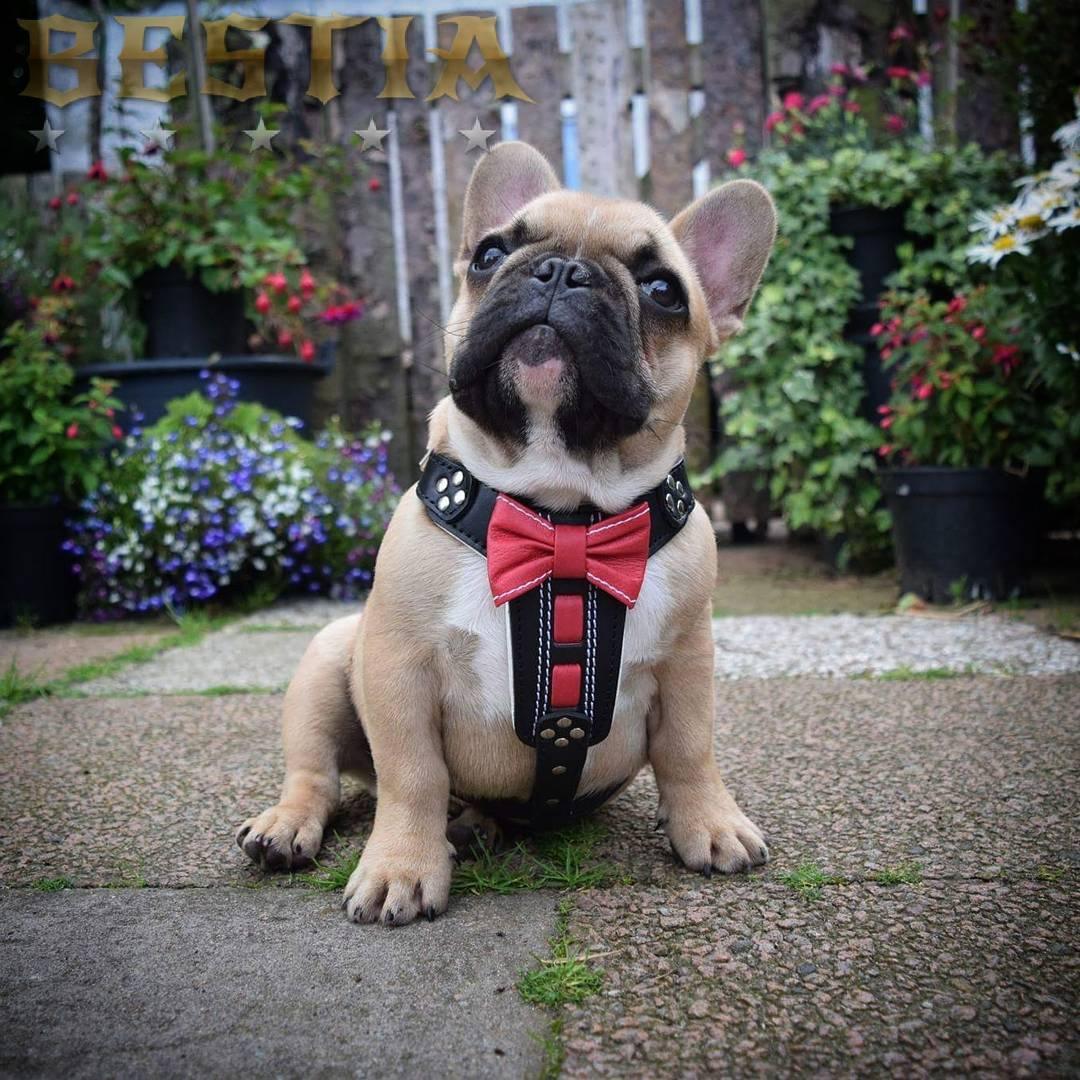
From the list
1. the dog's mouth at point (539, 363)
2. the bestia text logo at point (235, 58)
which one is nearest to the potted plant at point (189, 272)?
the bestia text logo at point (235, 58)

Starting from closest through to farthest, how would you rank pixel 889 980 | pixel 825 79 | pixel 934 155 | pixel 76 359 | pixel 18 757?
pixel 889 980 < pixel 18 757 < pixel 934 155 < pixel 76 359 < pixel 825 79

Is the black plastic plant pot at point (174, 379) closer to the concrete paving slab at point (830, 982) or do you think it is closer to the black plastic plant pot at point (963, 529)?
the black plastic plant pot at point (963, 529)

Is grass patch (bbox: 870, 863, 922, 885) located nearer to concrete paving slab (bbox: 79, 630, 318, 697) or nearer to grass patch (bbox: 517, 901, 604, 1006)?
grass patch (bbox: 517, 901, 604, 1006)

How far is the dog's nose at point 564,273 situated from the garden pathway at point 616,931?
1.24 metres

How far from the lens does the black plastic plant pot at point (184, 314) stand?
587 centimetres

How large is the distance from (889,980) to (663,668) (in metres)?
0.75

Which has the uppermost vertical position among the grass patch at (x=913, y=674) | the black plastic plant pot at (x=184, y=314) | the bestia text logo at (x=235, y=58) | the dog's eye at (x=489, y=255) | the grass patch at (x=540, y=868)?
the bestia text logo at (x=235, y=58)

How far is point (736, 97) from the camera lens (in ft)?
21.8

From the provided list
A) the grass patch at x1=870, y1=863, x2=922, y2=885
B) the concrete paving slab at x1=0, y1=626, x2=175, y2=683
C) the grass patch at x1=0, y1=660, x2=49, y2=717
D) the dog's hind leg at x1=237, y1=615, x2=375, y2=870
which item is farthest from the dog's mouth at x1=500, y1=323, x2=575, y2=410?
the concrete paving slab at x1=0, y1=626, x2=175, y2=683

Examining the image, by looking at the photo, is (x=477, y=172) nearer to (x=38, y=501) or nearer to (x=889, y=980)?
(x=889, y=980)

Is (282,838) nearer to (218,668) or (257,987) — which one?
(257,987)

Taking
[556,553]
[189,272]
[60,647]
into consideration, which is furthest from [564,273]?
[189,272]

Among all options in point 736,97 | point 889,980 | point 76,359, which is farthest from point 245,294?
point 889,980

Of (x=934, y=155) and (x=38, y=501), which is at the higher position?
(x=934, y=155)
